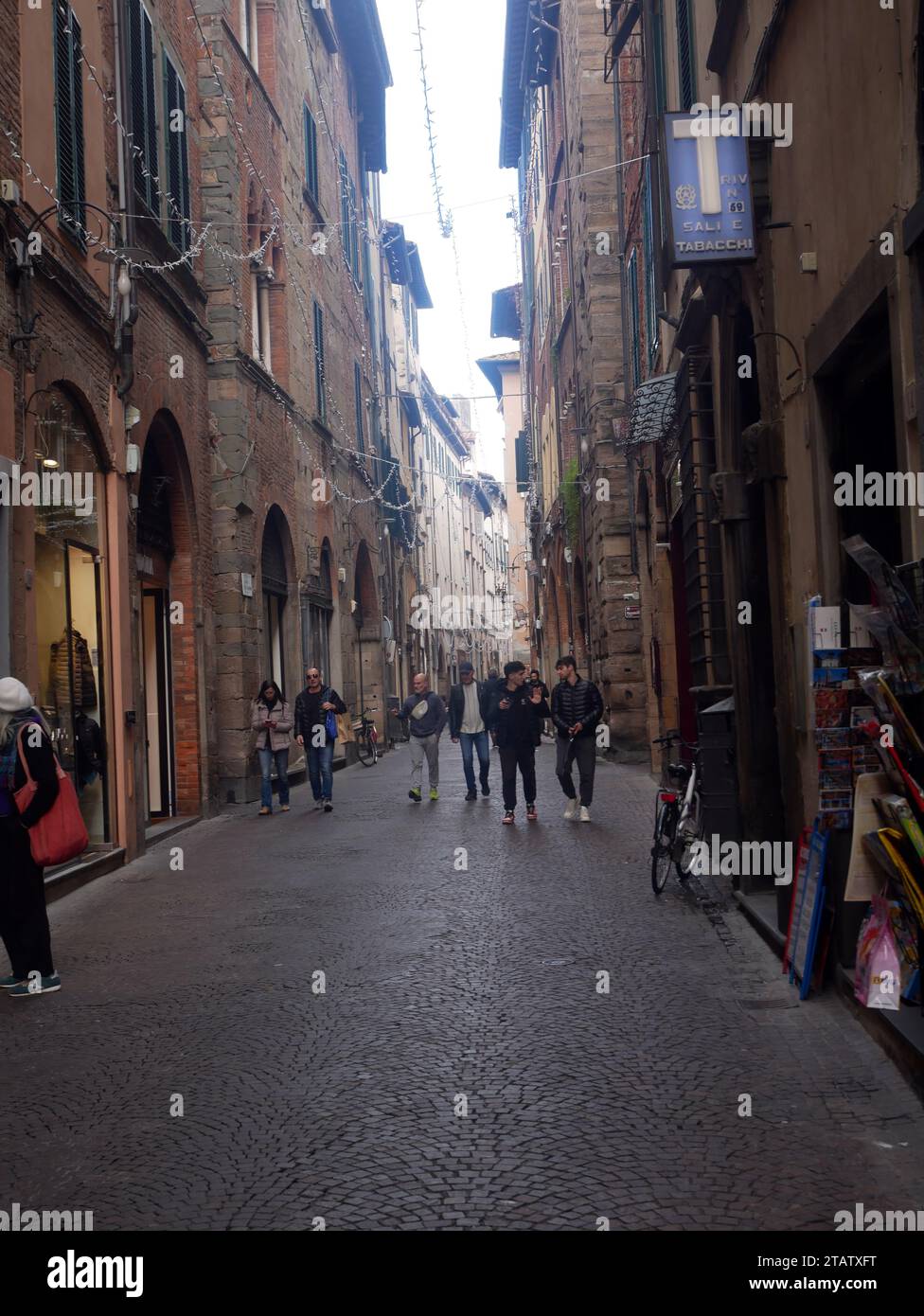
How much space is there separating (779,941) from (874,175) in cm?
381

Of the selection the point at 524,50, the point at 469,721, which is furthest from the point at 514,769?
the point at 524,50

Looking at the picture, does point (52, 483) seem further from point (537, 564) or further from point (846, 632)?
point (537, 564)

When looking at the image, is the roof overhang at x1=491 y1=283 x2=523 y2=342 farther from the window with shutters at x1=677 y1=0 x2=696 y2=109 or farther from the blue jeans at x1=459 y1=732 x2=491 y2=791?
the window with shutters at x1=677 y1=0 x2=696 y2=109

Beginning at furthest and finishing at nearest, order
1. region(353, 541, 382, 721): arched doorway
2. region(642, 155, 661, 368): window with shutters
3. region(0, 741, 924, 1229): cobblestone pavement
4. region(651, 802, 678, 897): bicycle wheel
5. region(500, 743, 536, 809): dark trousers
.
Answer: region(353, 541, 382, 721): arched doorway → region(642, 155, 661, 368): window with shutters → region(500, 743, 536, 809): dark trousers → region(651, 802, 678, 897): bicycle wheel → region(0, 741, 924, 1229): cobblestone pavement

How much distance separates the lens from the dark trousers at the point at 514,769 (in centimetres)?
1421

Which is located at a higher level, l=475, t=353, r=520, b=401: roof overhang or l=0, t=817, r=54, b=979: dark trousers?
l=475, t=353, r=520, b=401: roof overhang

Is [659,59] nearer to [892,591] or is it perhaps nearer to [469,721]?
[469,721]

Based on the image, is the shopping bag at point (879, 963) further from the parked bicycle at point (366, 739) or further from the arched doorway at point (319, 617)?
the parked bicycle at point (366, 739)

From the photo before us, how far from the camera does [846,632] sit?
21.3 feet

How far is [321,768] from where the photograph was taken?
1677 centimetres

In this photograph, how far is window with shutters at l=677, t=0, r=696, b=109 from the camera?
37.9 ft

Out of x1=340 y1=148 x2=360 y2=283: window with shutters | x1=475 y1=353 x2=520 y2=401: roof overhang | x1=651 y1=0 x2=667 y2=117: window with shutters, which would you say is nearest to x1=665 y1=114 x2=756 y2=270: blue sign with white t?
x1=651 y1=0 x2=667 y2=117: window with shutters

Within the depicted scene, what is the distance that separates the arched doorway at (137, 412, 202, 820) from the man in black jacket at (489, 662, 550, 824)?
373 cm

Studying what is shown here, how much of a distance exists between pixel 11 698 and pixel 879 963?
4450mm
